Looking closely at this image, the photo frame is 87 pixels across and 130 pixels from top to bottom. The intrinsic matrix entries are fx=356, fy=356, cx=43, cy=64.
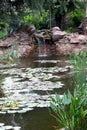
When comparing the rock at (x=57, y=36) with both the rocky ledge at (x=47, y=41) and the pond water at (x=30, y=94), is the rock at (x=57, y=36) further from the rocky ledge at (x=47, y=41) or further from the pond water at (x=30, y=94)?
the pond water at (x=30, y=94)

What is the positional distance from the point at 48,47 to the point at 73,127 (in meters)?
11.7

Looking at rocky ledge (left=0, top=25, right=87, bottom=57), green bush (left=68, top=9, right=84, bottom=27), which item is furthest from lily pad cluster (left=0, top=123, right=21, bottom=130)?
green bush (left=68, top=9, right=84, bottom=27)

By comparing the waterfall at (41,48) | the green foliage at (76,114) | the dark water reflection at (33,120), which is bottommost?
the waterfall at (41,48)

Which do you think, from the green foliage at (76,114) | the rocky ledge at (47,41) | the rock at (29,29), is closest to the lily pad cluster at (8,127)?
the green foliage at (76,114)

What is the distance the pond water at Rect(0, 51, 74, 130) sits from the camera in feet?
16.6

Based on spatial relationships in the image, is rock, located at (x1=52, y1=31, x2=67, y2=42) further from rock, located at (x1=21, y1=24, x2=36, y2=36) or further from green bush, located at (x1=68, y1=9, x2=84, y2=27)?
green bush, located at (x1=68, y1=9, x2=84, y2=27)

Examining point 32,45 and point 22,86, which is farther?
point 32,45

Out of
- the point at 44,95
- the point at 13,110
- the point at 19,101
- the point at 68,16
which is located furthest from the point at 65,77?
the point at 68,16

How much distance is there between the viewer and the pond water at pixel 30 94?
507cm

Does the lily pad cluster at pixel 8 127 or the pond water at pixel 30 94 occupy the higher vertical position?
the lily pad cluster at pixel 8 127

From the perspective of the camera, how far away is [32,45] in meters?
15.4

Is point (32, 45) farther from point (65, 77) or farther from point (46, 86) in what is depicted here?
point (46, 86)

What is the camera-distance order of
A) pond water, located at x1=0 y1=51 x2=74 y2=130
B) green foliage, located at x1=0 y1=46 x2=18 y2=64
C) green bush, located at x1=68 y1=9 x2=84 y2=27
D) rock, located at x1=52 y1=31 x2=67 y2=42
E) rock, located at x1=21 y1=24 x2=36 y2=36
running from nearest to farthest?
1. pond water, located at x1=0 y1=51 x2=74 y2=130
2. green foliage, located at x1=0 y1=46 x2=18 y2=64
3. rock, located at x1=52 y1=31 x2=67 y2=42
4. rock, located at x1=21 y1=24 x2=36 y2=36
5. green bush, located at x1=68 y1=9 x2=84 y2=27

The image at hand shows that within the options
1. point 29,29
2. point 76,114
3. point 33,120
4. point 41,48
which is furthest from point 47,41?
point 76,114
